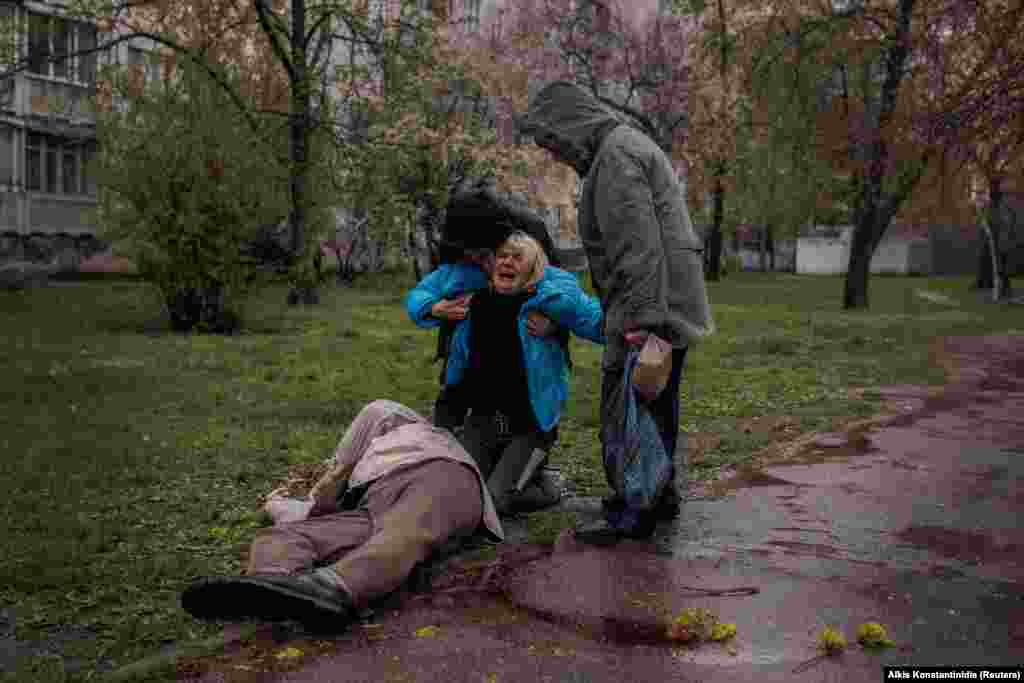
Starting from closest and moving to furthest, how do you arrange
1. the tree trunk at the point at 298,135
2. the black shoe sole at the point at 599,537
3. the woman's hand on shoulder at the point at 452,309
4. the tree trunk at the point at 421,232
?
the black shoe sole at the point at 599,537 → the woman's hand on shoulder at the point at 452,309 → the tree trunk at the point at 421,232 → the tree trunk at the point at 298,135

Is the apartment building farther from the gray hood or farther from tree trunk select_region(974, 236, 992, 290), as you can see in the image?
the gray hood

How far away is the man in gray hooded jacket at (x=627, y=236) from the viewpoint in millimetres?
5246

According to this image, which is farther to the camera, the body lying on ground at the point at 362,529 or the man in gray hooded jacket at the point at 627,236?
the man in gray hooded jacket at the point at 627,236

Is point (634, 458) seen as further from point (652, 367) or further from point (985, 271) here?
point (985, 271)

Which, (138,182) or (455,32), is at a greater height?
(455,32)

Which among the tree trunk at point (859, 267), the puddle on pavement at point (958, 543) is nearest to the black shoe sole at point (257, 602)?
the puddle on pavement at point (958, 543)

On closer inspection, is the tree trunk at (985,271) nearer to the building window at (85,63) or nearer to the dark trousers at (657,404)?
the building window at (85,63)

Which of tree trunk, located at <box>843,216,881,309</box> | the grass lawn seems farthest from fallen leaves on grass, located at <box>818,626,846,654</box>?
tree trunk, located at <box>843,216,881,309</box>

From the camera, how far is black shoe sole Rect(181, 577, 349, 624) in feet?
13.0

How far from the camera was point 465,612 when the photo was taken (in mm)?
4355

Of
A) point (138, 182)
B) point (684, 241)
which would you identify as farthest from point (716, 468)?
point (138, 182)

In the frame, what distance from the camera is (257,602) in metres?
4.01

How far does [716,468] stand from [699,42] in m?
28.6

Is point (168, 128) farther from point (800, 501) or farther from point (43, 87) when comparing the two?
point (43, 87)
